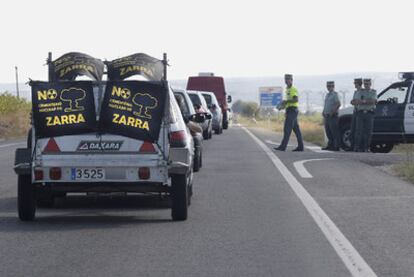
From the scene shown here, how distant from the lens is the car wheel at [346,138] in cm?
2766

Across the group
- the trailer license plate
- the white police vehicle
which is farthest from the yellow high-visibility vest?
the trailer license plate

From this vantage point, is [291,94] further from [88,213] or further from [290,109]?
[88,213]

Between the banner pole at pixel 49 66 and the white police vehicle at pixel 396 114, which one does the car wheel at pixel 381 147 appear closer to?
the white police vehicle at pixel 396 114

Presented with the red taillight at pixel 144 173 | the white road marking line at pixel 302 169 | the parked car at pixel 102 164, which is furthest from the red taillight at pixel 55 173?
the white road marking line at pixel 302 169

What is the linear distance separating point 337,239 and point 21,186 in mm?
3489

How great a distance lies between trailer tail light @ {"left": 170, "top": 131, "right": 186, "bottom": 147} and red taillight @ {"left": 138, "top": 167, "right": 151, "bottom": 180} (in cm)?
95

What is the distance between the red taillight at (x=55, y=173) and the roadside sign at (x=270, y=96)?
Result: 2273 inches

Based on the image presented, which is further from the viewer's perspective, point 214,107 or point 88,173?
point 214,107

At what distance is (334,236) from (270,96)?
58840 millimetres

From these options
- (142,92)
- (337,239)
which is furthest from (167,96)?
(337,239)

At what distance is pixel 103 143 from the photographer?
11.6m

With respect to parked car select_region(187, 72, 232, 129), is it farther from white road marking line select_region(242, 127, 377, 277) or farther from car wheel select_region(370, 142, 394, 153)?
white road marking line select_region(242, 127, 377, 277)

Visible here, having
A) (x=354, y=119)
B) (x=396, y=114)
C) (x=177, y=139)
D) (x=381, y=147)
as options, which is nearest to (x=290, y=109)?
(x=354, y=119)

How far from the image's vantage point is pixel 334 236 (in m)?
10.7
